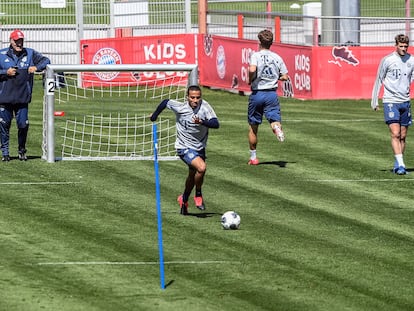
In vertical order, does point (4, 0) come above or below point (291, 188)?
above

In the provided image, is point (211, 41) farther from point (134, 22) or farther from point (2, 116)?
point (2, 116)

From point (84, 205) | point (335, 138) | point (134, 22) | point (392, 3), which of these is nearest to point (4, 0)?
point (134, 22)

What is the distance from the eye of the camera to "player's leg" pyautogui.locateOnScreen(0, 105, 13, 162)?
2217cm

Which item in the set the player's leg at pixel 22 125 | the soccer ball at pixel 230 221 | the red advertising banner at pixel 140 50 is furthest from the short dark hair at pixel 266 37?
the red advertising banner at pixel 140 50

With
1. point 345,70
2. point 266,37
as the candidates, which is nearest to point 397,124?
point 266,37

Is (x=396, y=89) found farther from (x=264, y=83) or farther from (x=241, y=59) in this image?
(x=241, y=59)

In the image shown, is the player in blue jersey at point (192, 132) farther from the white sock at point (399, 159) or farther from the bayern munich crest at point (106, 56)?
the bayern munich crest at point (106, 56)

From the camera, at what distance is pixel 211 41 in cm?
3428

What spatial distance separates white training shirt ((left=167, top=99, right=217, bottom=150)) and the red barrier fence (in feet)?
46.2

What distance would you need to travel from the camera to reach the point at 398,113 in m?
21.5

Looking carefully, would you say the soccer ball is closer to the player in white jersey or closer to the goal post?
the player in white jersey

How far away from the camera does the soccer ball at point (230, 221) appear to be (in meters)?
16.6

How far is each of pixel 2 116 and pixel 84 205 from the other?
15.2 feet

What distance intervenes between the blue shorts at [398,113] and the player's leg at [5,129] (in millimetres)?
6330
